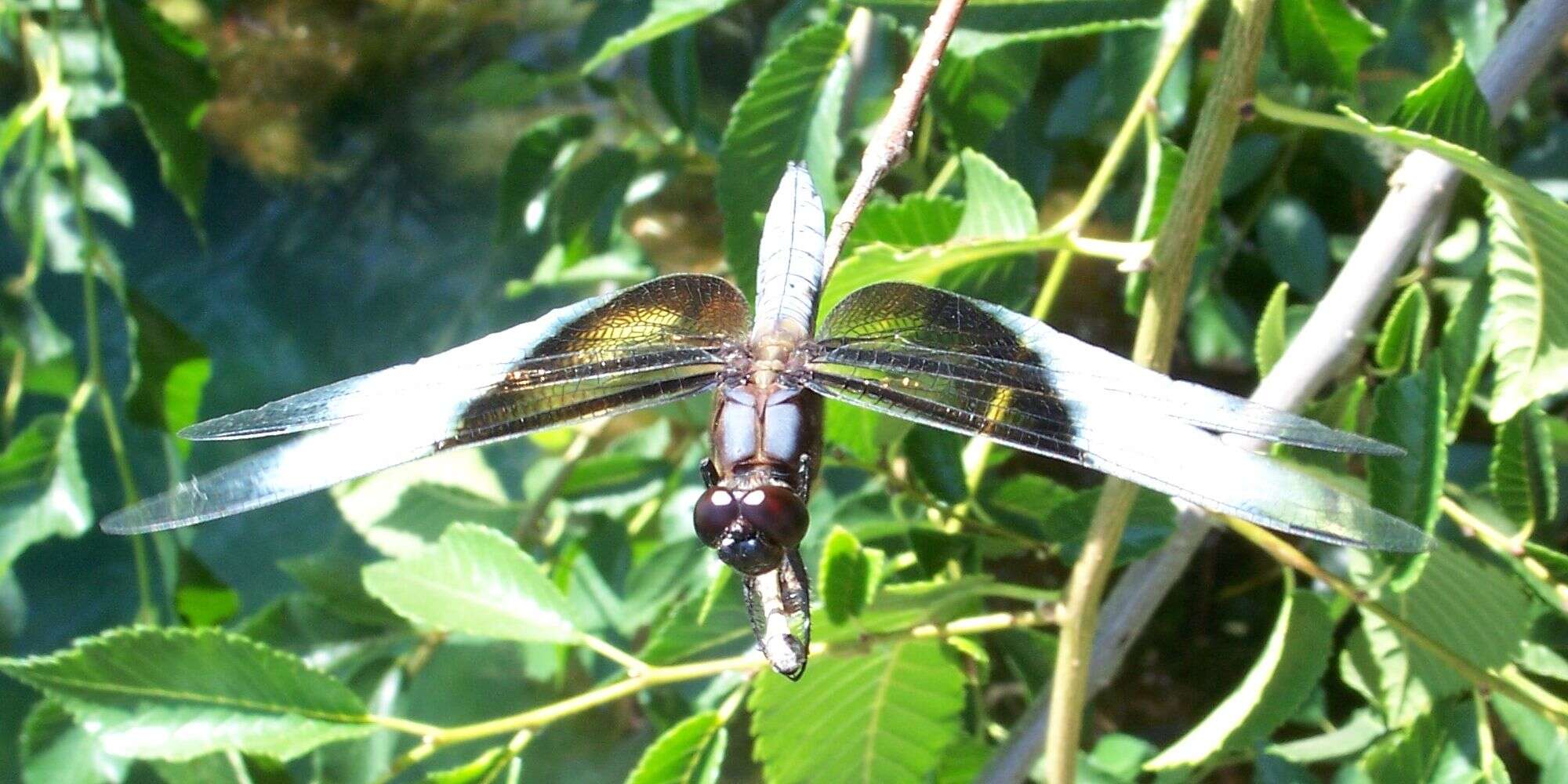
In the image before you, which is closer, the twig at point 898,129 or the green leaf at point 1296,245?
the twig at point 898,129

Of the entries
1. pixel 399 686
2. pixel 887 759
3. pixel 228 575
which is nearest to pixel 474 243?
pixel 228 575

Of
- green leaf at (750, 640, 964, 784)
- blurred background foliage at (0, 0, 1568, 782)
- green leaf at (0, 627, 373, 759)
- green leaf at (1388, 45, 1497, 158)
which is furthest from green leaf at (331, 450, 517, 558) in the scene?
green leaf at (1388, 45, 1497, 158)

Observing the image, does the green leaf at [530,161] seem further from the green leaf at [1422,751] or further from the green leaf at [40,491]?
the green leaf at [1422,751]

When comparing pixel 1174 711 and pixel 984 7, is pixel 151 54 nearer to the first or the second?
pixel 984 7

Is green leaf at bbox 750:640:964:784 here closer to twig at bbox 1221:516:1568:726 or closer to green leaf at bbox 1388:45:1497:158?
twig at bbox 1221:516:1568:726

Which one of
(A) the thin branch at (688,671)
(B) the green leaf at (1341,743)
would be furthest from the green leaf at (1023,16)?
(B) the green leaf at (1341,743)

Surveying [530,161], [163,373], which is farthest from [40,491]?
[530,161]
